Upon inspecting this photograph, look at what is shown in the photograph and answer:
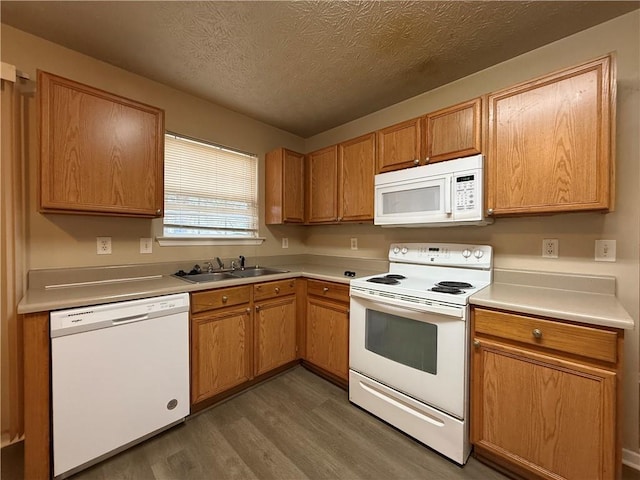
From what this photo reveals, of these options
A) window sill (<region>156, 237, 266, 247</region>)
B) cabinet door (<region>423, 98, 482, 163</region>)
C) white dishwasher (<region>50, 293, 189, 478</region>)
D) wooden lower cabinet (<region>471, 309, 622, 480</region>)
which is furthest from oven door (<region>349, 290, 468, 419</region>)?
window sill (<region>156, 237, 266, 247</region>)

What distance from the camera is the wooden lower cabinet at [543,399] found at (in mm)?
1127

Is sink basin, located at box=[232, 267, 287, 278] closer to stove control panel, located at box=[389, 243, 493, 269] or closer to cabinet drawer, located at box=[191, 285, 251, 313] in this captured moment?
cabinet drawer, located at box=[191, 285, 251, 313]

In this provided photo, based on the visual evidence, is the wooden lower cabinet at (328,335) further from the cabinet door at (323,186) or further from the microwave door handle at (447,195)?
the microwave door handle at (447,195)

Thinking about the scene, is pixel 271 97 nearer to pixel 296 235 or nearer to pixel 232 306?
pixel 296 235

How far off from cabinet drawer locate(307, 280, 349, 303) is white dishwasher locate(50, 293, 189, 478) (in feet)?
3.46

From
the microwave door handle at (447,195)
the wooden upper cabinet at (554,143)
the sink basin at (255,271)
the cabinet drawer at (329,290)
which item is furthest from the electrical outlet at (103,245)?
the wooden upper cabinet at (554,143)

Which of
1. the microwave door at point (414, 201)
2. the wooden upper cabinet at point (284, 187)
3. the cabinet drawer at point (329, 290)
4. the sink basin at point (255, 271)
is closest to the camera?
the microwave door at point (414, 201)

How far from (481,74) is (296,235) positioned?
2309mm

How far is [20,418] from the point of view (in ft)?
5.20

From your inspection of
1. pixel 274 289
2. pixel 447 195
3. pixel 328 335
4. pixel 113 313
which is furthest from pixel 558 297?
pixel 113 313

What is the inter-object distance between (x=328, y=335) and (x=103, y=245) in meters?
1.85

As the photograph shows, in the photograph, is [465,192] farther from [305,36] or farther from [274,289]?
[274,289]

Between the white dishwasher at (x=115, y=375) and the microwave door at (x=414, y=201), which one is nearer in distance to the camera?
the white dishwasher at (x=115, y=375)

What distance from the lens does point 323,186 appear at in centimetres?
274
